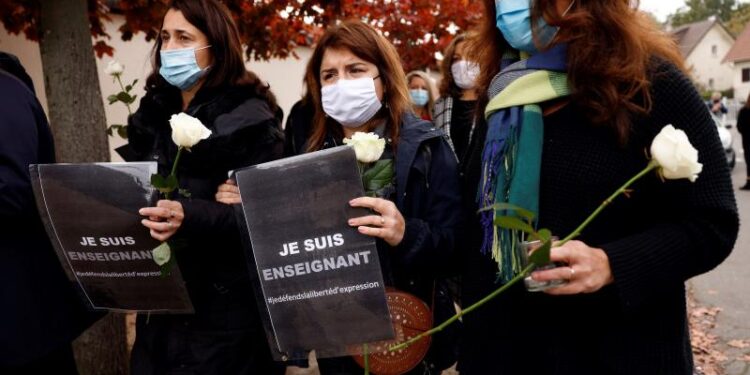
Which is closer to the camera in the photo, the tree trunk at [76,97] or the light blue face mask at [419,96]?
the tree trunk at [76,97]

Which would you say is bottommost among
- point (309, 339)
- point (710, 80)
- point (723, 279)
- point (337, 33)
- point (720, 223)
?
point (710, 80)

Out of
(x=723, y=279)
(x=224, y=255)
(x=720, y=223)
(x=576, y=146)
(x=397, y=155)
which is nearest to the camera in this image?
(x=720, y=223)

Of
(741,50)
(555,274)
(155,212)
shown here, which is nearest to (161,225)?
(155,212)

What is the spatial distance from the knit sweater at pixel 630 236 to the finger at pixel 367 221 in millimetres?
439

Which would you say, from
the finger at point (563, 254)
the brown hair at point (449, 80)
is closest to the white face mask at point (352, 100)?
the finger at point (563, 254)

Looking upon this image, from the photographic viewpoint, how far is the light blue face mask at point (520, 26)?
5.63ft

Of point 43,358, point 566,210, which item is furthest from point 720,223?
point 43,358

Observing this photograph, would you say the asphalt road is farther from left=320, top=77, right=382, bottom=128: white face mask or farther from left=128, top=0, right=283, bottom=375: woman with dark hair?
left=128, top=0, right=283, bottom=375: woman with dark hair

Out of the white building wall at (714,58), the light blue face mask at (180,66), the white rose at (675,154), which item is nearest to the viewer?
the white rose at (675,154)

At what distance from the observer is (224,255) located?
2.44 metres

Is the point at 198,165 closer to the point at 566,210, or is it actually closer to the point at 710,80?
the point at 566,210

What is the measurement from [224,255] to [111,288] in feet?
1.40

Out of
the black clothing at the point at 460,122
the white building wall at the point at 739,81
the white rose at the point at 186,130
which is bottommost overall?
the white building wall at the point at 739,81

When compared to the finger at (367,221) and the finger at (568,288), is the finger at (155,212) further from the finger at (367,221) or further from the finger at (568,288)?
the finger at (568,288)
